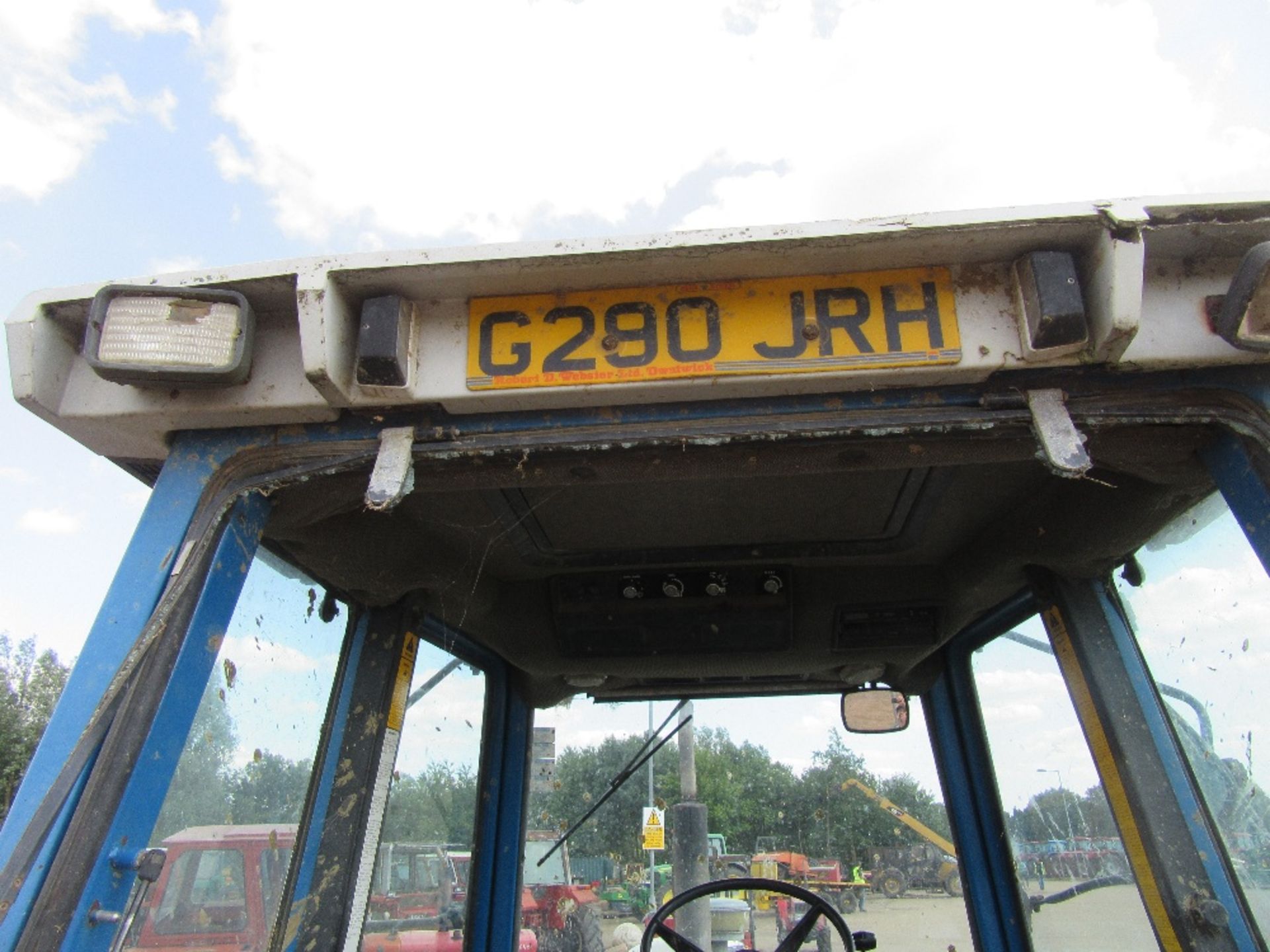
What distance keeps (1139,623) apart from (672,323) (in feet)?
4.66

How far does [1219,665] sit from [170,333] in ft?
7.17

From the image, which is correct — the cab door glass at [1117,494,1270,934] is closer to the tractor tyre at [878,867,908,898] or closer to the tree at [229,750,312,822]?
the tractor tyre at [878,867,908,898]

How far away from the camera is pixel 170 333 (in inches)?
54.2

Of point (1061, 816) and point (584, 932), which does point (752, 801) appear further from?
point (1061, 816)

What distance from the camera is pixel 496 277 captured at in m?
1.41

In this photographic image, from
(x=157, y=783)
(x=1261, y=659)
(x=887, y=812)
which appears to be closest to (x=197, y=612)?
(x=157, y=783)

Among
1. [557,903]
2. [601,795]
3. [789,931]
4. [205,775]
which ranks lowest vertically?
[789,931]

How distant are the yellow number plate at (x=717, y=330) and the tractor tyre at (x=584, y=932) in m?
2.12

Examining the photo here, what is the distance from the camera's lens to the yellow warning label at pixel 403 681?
2.16 m

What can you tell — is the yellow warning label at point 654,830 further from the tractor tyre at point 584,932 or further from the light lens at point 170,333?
the light lens at point 170,333

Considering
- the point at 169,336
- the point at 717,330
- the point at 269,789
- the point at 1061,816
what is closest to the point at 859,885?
the point at 1061,816

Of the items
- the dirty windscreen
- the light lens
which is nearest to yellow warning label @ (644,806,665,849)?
the dirty windscreen

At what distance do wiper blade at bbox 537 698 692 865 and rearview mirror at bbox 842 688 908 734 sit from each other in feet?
1.99

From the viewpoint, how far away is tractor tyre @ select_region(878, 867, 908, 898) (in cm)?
276
